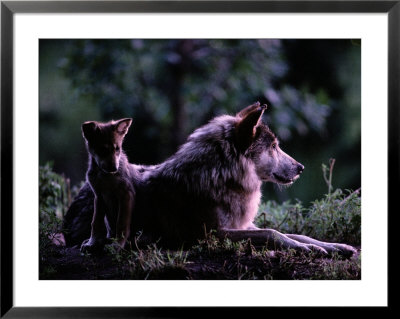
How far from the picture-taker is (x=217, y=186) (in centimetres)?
501

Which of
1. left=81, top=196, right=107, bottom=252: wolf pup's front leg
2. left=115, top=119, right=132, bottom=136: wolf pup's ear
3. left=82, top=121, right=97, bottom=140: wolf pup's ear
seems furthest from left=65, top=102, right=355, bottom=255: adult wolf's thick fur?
left=82, top=121, right=97, bottom=140: wolf pup's ear

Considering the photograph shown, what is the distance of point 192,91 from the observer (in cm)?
550

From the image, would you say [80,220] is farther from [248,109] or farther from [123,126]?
[248,109]

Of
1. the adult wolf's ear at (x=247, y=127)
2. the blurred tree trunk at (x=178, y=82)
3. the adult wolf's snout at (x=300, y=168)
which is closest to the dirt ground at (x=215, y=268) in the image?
the adult wolf's snout at (x=300, y=168)

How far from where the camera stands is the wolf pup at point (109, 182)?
15.6ft

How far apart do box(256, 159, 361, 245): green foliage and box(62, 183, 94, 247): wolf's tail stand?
59.4 inches

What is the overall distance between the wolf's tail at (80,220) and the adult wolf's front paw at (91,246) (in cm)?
15

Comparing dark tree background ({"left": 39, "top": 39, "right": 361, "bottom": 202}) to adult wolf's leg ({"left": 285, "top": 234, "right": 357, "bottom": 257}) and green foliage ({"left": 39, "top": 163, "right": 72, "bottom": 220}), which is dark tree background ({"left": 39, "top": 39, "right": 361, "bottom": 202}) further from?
adult wolf's leg ({"left": 285, "top": 234, "right": 357, "bottom": 257})

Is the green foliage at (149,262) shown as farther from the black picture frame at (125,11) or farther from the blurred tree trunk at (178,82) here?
the blurred tree trunk at (178,82)

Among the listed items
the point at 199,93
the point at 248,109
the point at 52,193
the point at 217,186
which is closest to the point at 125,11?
the point at 199,93

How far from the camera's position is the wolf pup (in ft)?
15.6

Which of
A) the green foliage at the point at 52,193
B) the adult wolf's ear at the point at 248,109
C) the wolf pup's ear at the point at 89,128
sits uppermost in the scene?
the adult wolf's ear at the point at 248,109

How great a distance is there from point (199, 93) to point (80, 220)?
58.1 inches

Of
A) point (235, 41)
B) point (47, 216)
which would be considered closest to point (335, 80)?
point (235, 41)
